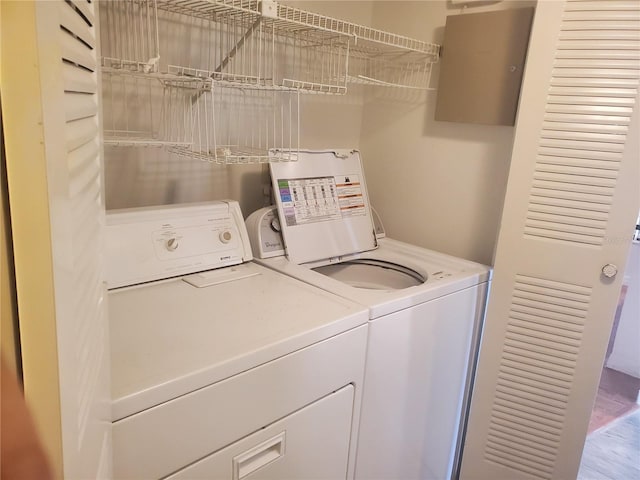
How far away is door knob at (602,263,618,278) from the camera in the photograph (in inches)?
61.6

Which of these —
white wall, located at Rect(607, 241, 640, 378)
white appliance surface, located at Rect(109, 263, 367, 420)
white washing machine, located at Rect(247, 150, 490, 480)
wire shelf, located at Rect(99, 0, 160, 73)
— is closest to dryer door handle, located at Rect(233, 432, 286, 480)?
white appliance surface, located at Rect(109, 263, 367, 420)

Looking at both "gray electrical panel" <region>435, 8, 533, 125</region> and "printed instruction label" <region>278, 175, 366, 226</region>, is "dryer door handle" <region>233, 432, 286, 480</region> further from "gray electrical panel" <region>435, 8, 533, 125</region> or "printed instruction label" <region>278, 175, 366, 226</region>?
"gray electrical panel" <region>435, 8, 533, 125</region>

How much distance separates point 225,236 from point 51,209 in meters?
1.27

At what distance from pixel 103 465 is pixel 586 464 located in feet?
7.88

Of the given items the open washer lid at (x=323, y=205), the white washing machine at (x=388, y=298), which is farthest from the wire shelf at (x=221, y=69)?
the white washing machine at (x=388, y=298)

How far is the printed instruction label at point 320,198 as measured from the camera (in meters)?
1.83

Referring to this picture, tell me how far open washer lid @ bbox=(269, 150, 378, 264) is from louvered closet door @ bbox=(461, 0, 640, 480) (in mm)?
593

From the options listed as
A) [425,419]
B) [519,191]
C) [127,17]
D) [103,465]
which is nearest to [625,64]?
[519,191]

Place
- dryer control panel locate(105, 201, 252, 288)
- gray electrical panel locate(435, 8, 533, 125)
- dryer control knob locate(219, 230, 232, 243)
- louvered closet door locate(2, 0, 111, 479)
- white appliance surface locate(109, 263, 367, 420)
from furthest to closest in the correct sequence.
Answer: gray electrical panel locate(435, 8, 533, 125) → dryer control knob locate(219, 230, 232, 243) → dryer control panel locate(105, 201, 252, 288) → white appliance surface locate(109, 263, 367, 420) → louvered closet door locate(2, 0, 111, 479)

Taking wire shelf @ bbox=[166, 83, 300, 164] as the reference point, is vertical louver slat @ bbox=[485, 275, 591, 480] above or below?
below

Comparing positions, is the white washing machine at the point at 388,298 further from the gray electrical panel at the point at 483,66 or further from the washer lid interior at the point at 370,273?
the gray electrical panel at the point at 483,66

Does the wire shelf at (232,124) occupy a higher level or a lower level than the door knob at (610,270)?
higher

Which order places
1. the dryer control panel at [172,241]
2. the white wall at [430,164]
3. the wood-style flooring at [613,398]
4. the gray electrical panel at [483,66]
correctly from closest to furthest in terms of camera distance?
1. the dryer control panel at [172,241]
2. the gray electrical panel at [483,66]
3. the white wall at [430,164]
4. the wood-style flooring at [613,398]

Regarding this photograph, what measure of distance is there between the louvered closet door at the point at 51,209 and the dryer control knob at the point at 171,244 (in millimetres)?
980
